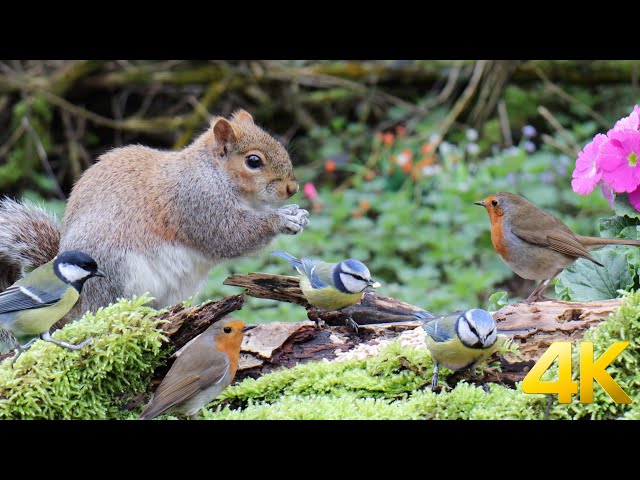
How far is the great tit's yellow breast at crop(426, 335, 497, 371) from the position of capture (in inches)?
112

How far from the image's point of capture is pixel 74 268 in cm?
287

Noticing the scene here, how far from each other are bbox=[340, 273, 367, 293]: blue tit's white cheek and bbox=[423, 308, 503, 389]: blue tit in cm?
25

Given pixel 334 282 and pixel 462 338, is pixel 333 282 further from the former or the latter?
pixel 462 338

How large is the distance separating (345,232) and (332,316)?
8.11ft

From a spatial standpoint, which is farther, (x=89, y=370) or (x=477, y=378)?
(x=477, y=378)

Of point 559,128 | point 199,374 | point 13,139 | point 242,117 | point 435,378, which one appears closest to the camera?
point 199,374

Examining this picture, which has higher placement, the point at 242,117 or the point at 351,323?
the point at 242,117

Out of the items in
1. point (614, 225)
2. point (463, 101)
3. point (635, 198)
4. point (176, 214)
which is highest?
point (463, 101)

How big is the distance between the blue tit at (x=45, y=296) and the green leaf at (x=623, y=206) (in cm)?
195

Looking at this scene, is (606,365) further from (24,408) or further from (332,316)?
(24,408)

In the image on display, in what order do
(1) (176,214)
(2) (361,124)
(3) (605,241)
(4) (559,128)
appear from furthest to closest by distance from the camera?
1. (2) (361,124)
2. (4) (559,128)
3. (1) (176,214)
4. (3) (605,241)

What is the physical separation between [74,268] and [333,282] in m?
0.84

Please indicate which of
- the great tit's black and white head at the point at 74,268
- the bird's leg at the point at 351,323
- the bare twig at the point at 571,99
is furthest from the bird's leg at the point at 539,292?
the bare twig at the point at 571,99

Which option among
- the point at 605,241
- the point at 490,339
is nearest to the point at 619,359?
the point at 490,339
